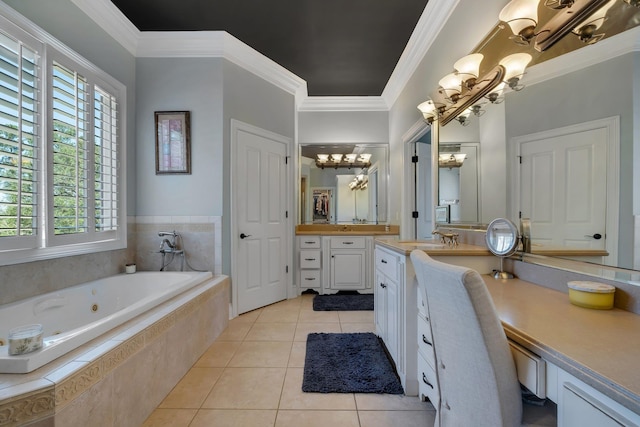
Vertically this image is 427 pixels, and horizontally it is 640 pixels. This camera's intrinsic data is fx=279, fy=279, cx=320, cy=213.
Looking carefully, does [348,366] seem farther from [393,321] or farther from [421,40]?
[421,40]

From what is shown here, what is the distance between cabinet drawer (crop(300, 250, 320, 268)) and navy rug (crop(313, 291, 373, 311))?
40cm

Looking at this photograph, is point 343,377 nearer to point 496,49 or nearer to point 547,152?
point 547,152

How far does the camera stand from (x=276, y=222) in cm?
326

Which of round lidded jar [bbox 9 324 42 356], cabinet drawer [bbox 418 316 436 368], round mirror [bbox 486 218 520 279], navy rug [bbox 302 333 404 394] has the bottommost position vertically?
navy rug [bbox 302 333 404 394]

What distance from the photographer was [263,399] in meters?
1.56

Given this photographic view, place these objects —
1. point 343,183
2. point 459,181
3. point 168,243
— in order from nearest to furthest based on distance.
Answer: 1. point 459,181
2. point 168,243
3. point 343,183

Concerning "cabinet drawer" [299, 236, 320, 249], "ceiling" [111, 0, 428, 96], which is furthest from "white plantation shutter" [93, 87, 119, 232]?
"cabinet drawer" [299, 236, 320, 249]

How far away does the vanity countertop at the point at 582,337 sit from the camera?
521mm

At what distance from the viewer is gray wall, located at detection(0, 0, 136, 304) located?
5.37ft

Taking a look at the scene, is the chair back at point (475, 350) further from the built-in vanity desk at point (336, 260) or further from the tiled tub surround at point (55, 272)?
the built-in vanity desk at point (336, 260)

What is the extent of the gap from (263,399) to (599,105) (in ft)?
6.56

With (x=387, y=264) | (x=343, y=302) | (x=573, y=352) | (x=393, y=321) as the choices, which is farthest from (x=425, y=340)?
(x=343, y=302)

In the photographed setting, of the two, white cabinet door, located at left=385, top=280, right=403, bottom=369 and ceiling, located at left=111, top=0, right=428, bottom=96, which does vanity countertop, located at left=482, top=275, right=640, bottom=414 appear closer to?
white cabinet door, located at left=385, top=280, right=403, bottom=369

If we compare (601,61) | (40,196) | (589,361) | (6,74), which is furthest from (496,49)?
(40,196)
